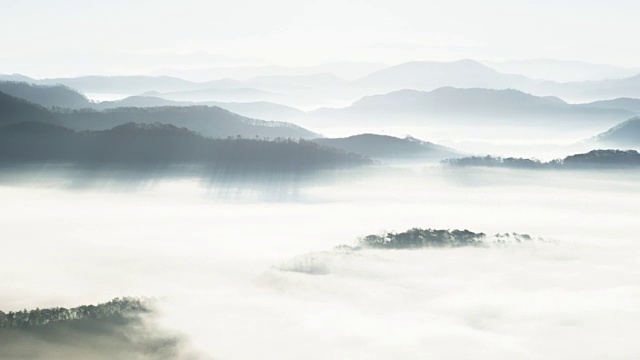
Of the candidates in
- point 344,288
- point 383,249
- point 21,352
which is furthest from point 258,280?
point 21,352

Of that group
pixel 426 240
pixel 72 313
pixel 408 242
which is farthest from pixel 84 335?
pixel 426 240

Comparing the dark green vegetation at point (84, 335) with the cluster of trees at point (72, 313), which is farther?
the cluster of trees at point (72, 313)

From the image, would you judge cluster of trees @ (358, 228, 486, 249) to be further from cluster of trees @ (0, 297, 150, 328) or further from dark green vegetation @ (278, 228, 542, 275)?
cluster of trees @ (0, 297, 150, 328)

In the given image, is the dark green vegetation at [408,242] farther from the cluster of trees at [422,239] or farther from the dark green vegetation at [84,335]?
the dark green vegetation at [84,335]

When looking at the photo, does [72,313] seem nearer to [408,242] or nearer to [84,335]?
[84,335]

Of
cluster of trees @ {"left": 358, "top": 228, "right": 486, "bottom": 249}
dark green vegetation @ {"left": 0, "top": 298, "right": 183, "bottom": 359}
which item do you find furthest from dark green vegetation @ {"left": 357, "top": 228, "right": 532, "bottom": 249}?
Result: dark green vegetation @ {"left": 0, "top": 298, "right": 183, "bottom": 359}

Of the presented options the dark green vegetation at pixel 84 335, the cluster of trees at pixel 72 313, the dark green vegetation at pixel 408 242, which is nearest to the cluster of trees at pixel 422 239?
the dark green vegetation at pixel 408 242

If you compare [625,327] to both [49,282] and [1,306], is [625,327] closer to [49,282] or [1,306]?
[1,306]
